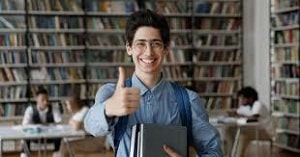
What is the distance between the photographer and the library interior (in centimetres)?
723

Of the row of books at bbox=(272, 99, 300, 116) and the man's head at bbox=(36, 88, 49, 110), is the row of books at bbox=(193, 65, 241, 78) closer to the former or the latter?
the row of books at bbox=(272, 99, 300, 116)

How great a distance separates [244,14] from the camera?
26.6 ft

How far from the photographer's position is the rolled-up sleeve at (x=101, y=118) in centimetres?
117

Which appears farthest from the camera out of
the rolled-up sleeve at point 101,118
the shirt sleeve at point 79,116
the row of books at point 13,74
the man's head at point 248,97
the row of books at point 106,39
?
the row of books at point 106,39

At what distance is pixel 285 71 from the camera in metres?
7.44

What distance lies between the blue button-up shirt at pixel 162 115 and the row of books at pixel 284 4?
628cm

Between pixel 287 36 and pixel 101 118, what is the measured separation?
6575mm

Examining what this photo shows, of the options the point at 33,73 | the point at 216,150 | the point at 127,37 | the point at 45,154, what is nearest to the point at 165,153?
the point at 216,150

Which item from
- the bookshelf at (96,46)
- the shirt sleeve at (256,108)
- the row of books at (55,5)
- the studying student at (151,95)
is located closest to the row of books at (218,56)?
the bookshelf at (96,46)

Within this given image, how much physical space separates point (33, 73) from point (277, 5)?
3.59 meters

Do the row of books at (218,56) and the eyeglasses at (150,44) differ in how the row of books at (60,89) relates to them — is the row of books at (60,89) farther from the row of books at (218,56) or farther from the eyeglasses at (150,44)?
the eyeglasses at (150,44)

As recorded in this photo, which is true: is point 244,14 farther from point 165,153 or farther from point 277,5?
point 165,153

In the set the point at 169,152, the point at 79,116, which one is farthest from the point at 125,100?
the point at 79,116

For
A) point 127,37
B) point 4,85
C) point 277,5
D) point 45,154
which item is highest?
point 277,5
